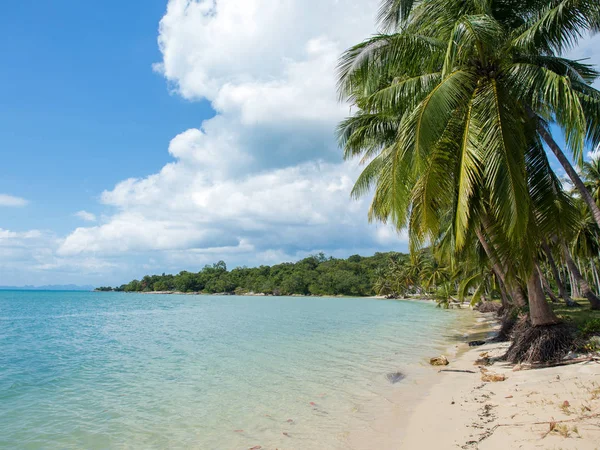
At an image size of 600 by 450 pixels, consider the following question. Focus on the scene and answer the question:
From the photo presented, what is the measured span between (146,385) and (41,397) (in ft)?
7.77

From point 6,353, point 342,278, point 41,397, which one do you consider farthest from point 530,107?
point 342,278

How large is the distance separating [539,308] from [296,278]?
349 feet

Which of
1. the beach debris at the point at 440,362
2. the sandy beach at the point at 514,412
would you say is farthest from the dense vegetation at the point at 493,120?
the beach debris at the point at 440,362

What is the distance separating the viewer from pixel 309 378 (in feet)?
32.6

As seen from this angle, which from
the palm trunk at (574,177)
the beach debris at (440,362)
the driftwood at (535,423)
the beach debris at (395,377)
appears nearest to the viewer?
the driftwood at (535,423)

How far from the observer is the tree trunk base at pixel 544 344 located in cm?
816

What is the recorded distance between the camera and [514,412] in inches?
221

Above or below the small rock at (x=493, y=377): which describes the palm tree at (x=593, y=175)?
above

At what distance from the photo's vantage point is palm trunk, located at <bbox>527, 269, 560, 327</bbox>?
8781mm

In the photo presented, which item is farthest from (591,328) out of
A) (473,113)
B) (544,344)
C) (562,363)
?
(473,113)

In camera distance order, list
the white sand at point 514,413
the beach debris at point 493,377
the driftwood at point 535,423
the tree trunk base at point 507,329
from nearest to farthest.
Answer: the white sand at point 514,413
the driftwood at point 535,423
the beach debris at point 493,377
the tree trunk base at point 507,329

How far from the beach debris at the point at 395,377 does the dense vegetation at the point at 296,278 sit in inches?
3027

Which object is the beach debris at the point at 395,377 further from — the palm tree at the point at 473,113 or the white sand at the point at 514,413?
the palm tree at the point at 473,113

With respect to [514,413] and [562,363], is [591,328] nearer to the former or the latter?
[562,363]
